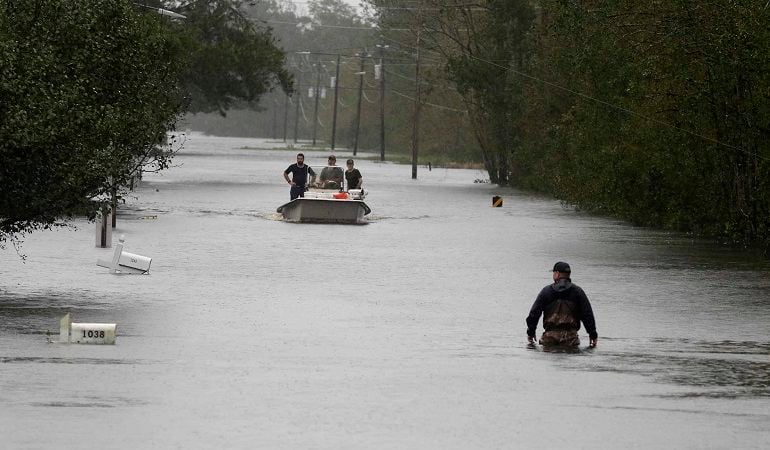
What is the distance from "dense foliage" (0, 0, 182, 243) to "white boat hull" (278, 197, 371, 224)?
1845 centimetres

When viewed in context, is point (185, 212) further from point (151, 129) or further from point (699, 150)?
point (151, 129)

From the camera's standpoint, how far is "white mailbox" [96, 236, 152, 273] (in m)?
25.2

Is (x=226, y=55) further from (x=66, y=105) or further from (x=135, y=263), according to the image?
(x=66, y=105)

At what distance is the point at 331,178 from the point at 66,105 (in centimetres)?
2506

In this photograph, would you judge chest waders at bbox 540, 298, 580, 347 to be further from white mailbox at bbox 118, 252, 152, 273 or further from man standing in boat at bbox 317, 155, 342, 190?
man standing in boat at bbox 317, 155, 342, 190

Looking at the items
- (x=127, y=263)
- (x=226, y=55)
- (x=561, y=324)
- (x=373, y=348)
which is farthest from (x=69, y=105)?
(x=226, y=55)

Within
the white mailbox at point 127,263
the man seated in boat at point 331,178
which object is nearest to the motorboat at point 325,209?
the man seated in boat at point 331,178

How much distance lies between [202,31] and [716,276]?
53.5 metres

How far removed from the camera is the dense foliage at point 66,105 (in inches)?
766

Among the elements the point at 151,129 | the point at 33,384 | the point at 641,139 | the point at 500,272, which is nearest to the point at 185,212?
the point at 641,139

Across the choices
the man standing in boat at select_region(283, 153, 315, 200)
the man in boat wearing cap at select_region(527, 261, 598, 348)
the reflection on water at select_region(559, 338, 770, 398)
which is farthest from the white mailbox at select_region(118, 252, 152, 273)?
the man standing in boat at select_region(283, 153, 315, 200)

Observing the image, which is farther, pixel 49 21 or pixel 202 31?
pixel 202 31

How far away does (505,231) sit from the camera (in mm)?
39906

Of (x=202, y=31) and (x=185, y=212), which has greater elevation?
(x=202, y=31)
